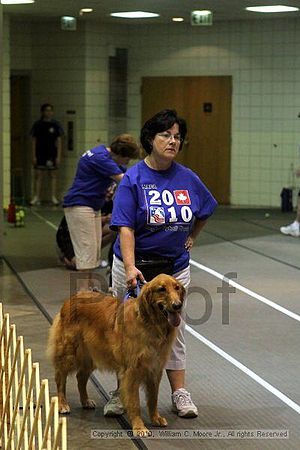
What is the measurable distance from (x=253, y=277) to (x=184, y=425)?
5.07m

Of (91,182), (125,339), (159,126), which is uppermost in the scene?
(159,126)

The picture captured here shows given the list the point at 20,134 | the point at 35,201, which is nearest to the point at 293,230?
the point at 35,201

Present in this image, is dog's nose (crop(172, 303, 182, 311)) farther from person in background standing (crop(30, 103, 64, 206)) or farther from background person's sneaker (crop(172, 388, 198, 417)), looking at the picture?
person in background standing (crop(30, 103, 64, 206))

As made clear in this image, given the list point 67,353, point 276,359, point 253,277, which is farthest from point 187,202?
point 253,277

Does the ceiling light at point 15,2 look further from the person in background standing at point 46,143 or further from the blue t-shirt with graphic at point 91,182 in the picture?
the blue t-shirt with graphic at point 91,182

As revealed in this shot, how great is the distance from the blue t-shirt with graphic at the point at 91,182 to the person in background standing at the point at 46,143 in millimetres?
8805

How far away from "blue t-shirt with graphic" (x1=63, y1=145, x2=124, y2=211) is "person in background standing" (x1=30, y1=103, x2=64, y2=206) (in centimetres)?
880

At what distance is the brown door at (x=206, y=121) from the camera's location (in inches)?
711

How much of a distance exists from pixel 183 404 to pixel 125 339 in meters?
0.69

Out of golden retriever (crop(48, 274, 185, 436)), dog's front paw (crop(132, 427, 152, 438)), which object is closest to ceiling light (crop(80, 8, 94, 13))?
golden retriever (crop(48, 274, 185, 436))

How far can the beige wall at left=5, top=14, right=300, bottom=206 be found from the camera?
57.6 feet

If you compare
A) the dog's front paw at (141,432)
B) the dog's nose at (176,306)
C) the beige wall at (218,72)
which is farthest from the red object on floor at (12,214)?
the dog's nose at (176,306)

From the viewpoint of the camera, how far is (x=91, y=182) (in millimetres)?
8875

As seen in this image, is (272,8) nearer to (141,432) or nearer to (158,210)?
(158,210)
